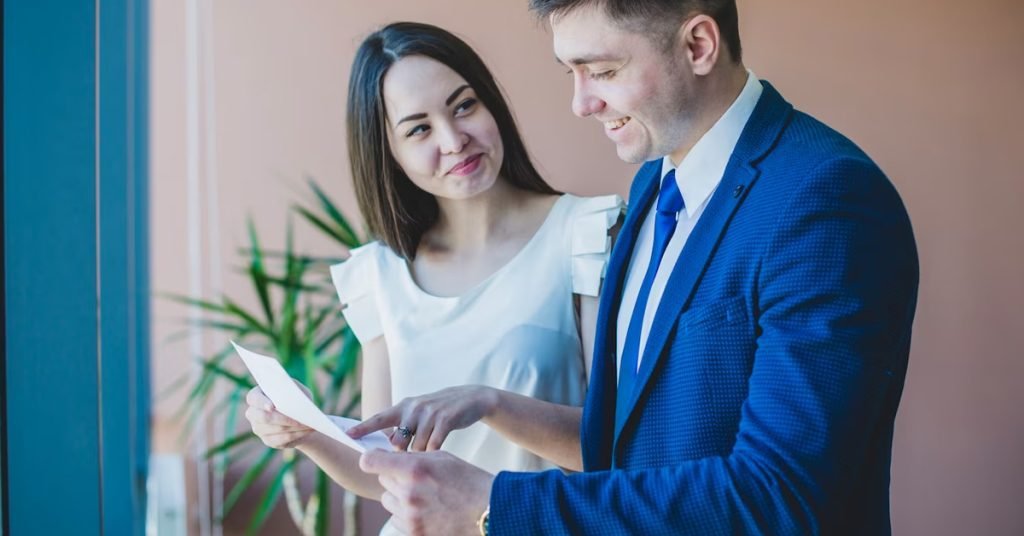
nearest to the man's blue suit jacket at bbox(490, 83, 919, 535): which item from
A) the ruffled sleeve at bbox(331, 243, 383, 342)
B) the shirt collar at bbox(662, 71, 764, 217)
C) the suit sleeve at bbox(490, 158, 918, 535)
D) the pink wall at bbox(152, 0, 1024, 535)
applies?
the suit sleeve at bbox(490, 158, 918, 535)

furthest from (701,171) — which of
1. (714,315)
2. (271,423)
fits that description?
(271,423)

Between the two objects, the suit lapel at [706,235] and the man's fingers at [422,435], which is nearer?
the suit lapel at [706,235]

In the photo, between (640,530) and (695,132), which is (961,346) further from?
(640,530)

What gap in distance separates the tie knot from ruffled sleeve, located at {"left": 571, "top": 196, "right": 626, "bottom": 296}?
0.36 m

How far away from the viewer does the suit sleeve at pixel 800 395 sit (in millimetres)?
1088

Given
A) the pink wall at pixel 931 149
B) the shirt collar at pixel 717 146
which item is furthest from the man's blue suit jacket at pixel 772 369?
the pink wall at pixel 931 149

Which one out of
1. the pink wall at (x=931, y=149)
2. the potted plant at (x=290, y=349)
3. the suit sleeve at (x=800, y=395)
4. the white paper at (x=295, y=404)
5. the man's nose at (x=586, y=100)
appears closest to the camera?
the suit sleeve at (x=800, y=395)

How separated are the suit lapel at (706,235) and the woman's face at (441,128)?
69cm

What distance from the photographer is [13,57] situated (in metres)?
1.58

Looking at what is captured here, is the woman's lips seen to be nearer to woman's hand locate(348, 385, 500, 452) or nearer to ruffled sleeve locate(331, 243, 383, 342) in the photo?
ruffled sleeve locate(331, 243, 383, 342)

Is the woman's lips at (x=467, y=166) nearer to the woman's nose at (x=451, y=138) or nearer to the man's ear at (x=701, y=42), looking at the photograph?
the woman's nose at (x=451, y=138)

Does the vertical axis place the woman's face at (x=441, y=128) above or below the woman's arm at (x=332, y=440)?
above

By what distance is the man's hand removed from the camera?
1.19 metres

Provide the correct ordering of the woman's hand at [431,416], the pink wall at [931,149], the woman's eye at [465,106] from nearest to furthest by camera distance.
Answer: the woman's hand at [431,416] < the woman's eye at [465,106] < the pink wall at [931,149]
